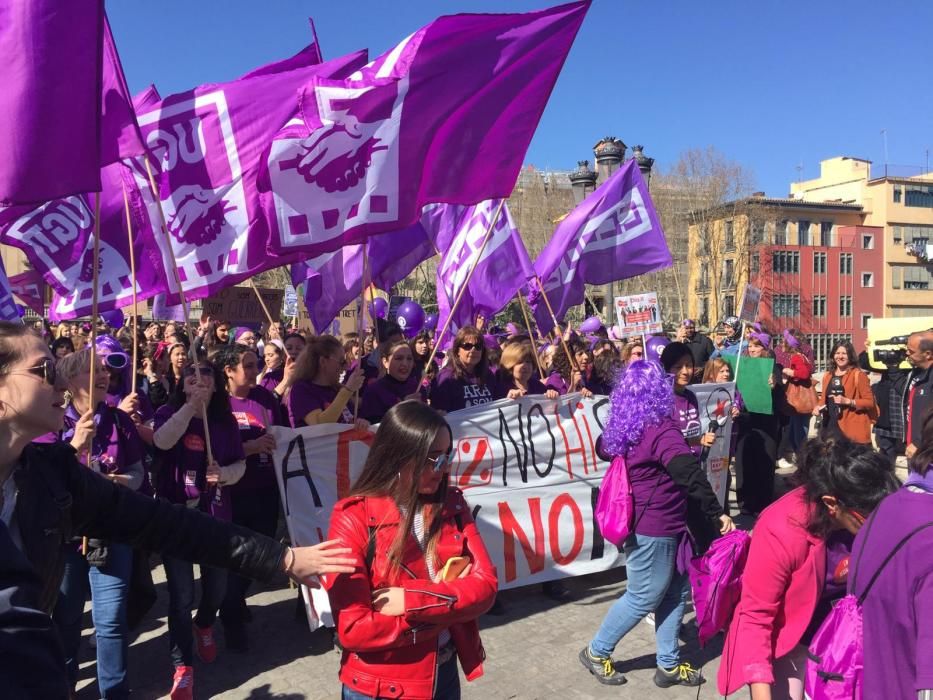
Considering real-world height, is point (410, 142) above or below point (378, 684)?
above

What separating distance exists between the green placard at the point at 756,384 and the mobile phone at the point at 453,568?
6107 mm

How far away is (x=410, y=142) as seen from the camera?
5.04 metres

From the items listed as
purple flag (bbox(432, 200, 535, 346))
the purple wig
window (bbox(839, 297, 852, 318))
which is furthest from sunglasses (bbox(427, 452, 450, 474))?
window (bbox(839, 297, 852, 318))

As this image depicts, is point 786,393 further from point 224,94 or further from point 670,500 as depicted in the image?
point 224,94

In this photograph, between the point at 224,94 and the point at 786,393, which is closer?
the point at 224,94

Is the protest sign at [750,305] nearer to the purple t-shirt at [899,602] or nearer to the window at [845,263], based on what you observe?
the purple t-shirt at [899,602]

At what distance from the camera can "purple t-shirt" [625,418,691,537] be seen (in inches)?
161

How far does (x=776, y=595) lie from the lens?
2652 mm

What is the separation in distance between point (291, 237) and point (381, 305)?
1054cm

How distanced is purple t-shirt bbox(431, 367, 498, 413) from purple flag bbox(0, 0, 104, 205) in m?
3.01

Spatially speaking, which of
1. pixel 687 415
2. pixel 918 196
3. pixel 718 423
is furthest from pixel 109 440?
pixel 918 196

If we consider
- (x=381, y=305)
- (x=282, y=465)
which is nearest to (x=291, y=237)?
(x=282, y=465)

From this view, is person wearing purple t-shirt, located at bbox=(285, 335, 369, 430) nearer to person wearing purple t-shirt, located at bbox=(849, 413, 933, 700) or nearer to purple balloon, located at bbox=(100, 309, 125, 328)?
person wearing purple t-shirt, located at bbox=(849, 413, 933, 700)

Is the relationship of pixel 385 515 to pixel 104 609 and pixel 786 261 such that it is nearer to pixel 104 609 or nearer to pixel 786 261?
pixel 104 609
